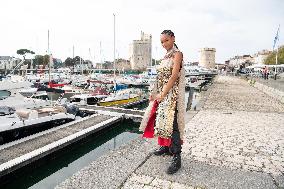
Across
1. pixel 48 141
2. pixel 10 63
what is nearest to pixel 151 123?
pixel 48 141

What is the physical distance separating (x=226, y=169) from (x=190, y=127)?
13.4 feet

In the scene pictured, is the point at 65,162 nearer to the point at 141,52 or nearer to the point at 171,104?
the point at 171,104

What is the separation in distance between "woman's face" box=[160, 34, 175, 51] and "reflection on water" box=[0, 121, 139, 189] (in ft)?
15.3

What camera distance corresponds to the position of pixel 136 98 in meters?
24.0

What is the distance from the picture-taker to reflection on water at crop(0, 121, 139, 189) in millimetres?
6941

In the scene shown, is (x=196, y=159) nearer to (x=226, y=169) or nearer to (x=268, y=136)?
(x=226, y=169)

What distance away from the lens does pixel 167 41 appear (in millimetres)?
4922

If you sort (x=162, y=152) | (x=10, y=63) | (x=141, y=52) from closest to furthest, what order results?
1. (x=162, y=152)
2. (x=10, y=63)
3. (x=141, y=52)

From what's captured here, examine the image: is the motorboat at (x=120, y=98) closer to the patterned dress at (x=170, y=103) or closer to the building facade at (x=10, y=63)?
the patterned dress at (x=170, y=103)

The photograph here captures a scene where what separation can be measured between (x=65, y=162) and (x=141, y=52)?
113895 mm

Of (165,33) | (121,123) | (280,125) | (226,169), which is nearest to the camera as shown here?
(165,33)

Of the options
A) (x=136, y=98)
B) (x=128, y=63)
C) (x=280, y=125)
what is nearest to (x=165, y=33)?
(x=280, y=125)

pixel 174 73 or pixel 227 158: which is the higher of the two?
pixel 174 73

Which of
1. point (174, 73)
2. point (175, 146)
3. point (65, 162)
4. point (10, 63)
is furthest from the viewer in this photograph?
point (10, 63)
